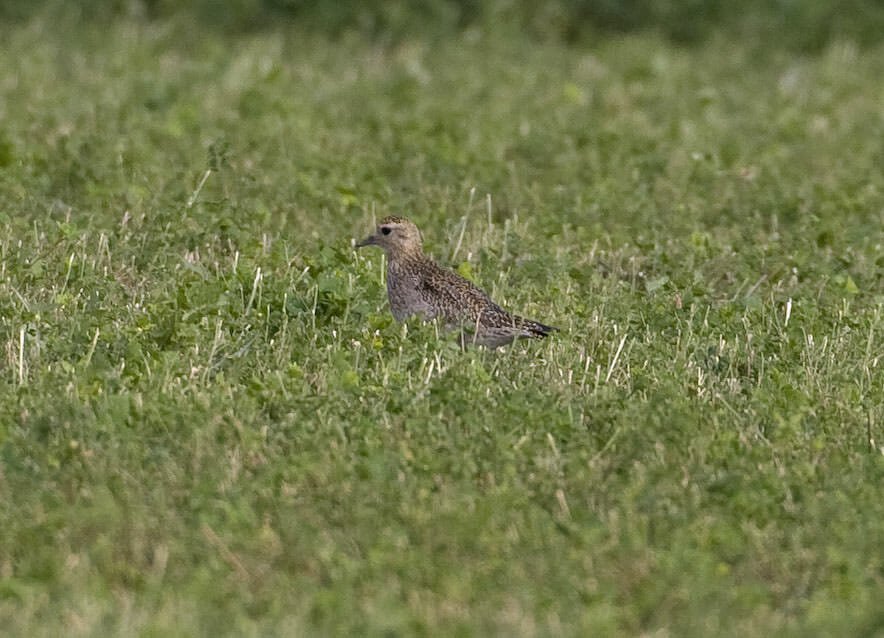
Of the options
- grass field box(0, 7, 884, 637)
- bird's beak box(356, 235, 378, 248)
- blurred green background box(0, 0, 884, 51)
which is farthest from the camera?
blurred green background box(0, 0, 884, 51)

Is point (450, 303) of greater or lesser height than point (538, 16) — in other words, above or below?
above

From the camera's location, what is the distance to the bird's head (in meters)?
9.85

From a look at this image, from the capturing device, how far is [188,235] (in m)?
10.7

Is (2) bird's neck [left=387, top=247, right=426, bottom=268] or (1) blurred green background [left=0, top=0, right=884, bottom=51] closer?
(2) bird's neck [left=387, top=247, right=426, bottom=268]

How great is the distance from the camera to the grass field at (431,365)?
19.7 feet

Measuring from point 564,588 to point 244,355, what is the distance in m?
2.88

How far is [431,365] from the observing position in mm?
7980

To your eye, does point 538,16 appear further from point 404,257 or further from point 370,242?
point 404,257

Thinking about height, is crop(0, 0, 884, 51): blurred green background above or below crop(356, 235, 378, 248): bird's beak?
below

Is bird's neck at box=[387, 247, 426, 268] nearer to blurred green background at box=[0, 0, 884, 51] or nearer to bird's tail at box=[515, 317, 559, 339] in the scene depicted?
bird's tail at box=[515, 317, 559, 339]

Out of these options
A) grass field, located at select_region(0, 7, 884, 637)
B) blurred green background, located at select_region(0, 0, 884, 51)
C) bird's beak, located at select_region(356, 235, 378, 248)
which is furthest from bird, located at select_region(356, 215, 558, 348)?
blurred green background, located at select_region(0, 0, 884, 51)

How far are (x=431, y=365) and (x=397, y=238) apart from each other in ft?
6.74

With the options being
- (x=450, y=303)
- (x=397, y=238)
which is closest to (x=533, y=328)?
(x=450, y=303)

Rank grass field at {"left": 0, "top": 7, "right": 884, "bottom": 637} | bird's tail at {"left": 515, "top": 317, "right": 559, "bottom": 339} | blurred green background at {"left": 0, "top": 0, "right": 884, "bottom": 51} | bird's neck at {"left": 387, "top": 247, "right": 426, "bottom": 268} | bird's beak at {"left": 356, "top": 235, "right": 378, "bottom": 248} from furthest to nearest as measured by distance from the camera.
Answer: blurred green background at {"left": 0, "top": 0, "right": 884, "bottom": 51} < bird's beak at {"left": 356, "top": 235, "right": 378, "bottom": 248} < bird's neck at {"left": 387, "top": 247, "right": 426, "bottom": 268} < bird's tail at {"left": 515, "top": 317, "right": 559, "bottom": 339} < grass field at {"left": 0, "top": 7, "right": 884, "bottom": 637}
